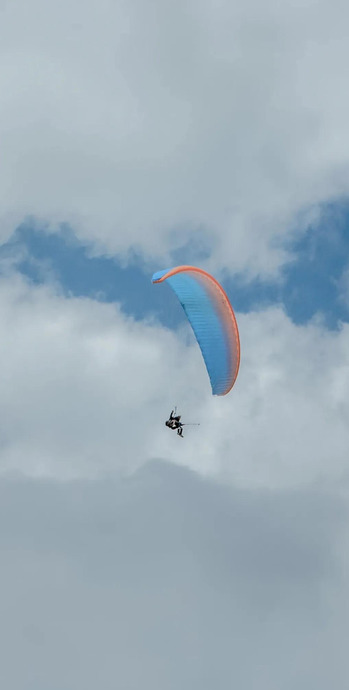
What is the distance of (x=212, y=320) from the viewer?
71.6 metres

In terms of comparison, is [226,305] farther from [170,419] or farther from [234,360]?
[170,419]

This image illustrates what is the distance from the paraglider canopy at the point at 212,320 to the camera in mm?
70625

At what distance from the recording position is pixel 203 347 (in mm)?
72375

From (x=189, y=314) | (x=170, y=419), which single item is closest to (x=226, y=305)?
(x=189, y=314)

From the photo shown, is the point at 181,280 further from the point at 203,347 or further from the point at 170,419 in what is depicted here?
the point at 170,419

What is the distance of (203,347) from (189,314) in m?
2.87

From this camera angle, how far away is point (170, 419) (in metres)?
75.6

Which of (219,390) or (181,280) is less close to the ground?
(181,280)

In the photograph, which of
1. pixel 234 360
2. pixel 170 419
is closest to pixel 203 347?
pixel 234 360

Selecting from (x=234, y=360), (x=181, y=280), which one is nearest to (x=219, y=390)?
(x=234, y=360)

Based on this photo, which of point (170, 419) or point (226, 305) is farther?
point (170, 419)

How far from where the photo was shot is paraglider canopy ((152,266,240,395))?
2781 inches

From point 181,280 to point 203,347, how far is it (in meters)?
5.62

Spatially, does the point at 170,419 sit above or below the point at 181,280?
below
